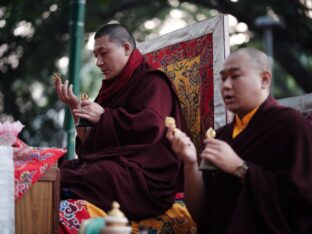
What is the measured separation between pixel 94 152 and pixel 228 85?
1433mm

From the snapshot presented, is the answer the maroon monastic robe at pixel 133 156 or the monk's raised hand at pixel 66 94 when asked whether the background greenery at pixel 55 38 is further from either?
the monk's raised hand at pixel 66 94

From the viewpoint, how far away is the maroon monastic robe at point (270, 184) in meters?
3.45

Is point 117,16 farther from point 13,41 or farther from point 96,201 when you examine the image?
point 96,201

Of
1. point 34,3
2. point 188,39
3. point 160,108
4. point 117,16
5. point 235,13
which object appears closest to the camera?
point 160,108

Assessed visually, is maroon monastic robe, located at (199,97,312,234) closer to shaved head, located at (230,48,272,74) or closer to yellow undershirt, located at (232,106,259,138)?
yellow undershirt, located at (232,106,259,138)

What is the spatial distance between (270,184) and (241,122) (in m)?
0.49

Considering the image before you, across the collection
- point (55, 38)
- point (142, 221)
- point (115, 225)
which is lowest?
point (115, 225)

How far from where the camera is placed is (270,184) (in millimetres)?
3516

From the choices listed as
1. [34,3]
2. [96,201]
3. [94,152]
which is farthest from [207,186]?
[34,3]

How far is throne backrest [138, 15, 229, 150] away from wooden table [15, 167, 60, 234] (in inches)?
61.5

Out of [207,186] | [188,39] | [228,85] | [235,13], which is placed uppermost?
[235,13]

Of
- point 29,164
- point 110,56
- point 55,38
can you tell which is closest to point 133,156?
point 110,56

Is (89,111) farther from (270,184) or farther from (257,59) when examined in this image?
(270,184)

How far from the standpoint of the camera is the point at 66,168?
5.00 metres
